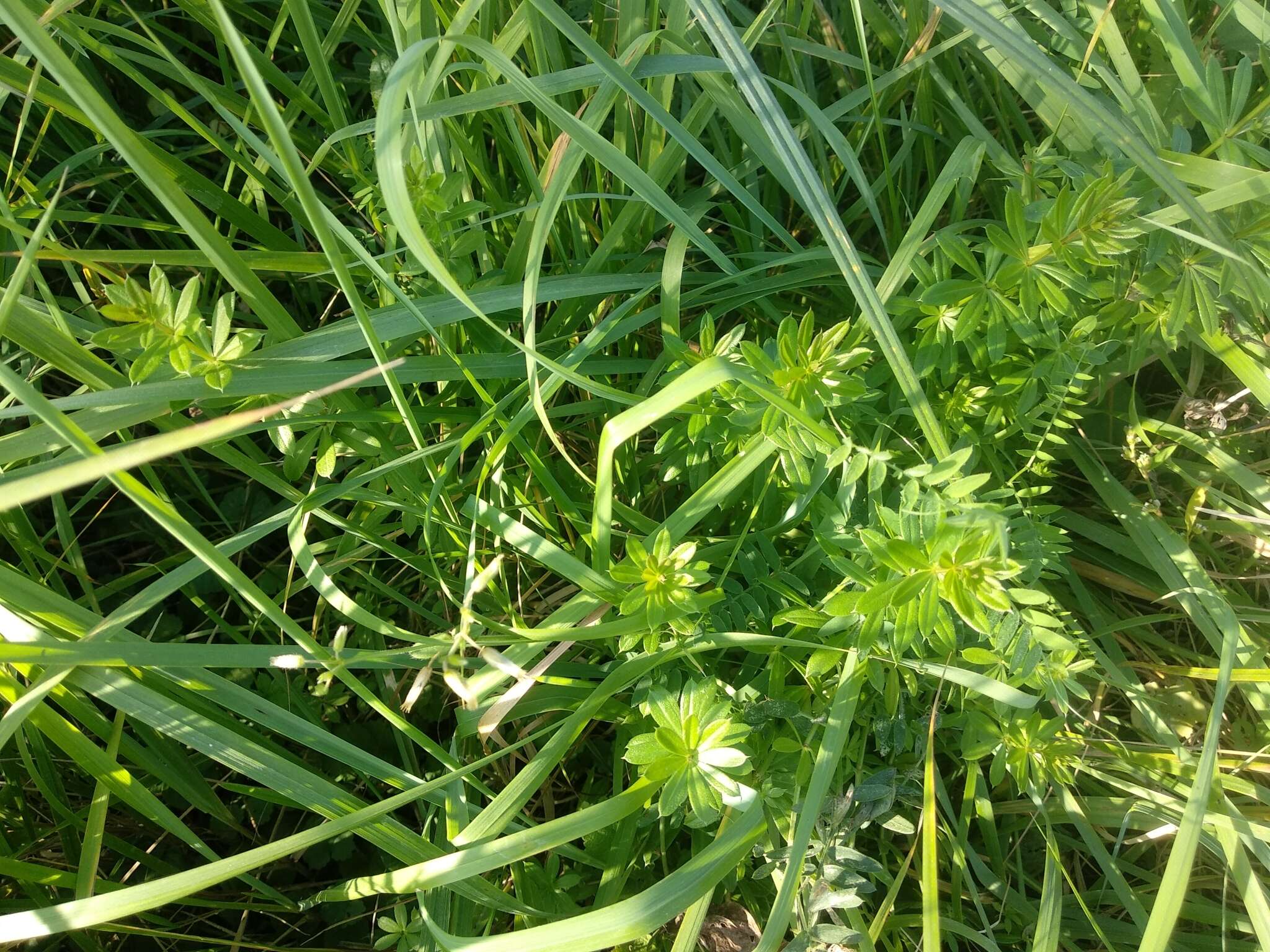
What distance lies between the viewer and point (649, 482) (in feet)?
6.19

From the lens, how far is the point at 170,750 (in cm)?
190

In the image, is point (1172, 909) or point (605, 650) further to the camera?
point (605, 650)

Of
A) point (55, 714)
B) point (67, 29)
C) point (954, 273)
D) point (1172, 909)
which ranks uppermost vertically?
point (67, 29)

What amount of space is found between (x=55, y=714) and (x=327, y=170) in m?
1.33

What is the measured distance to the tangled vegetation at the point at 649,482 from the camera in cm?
128

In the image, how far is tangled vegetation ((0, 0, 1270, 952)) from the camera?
128 cm

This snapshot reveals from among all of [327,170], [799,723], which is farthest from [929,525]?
[327,170]

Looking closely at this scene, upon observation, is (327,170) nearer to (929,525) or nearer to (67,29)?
(67,29)

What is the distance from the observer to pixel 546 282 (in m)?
1.57

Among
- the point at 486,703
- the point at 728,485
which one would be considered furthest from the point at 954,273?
the point at 486,703

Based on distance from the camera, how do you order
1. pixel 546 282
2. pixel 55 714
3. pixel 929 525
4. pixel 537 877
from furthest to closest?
pixel 537 877 < pixel 546 282 < pixel 55 714 < pixel 929 525

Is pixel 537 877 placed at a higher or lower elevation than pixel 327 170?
lower

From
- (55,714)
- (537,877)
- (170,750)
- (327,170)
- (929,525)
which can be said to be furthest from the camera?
(327,170)

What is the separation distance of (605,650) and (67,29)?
1.56 m
